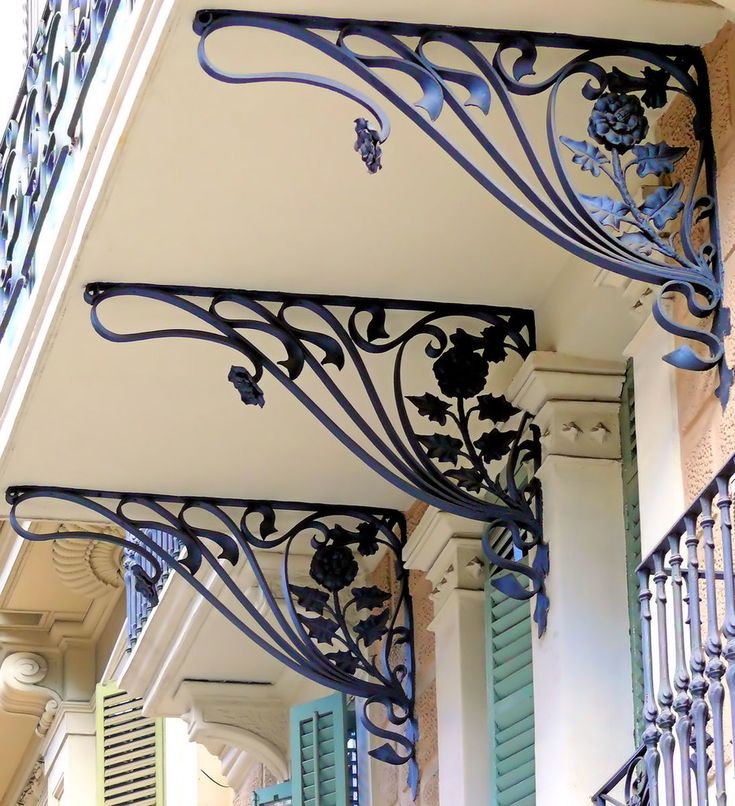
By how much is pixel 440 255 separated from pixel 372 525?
1.81 m

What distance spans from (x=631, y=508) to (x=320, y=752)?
2.72m

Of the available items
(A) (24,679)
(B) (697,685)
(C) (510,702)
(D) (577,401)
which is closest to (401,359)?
(D) (577,401)

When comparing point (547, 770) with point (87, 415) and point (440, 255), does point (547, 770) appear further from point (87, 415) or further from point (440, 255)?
point (87, 415)

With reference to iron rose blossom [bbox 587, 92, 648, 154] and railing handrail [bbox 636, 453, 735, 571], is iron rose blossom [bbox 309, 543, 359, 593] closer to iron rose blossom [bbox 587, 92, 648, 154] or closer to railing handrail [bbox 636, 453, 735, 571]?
iron rose blossom [bbox 587, 92, 648, 154]

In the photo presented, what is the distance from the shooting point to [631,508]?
6.25m

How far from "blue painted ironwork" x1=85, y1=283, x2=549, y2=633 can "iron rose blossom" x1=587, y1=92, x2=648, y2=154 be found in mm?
1249

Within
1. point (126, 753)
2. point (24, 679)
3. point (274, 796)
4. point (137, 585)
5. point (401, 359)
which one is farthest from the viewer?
point (24, 679)

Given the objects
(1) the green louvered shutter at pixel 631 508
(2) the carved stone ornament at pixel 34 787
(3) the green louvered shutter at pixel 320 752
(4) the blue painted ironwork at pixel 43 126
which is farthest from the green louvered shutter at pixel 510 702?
(2) the carved stone ornament at pixel 34 787

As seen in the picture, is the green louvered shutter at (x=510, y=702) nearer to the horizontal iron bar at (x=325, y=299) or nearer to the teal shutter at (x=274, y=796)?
the horizontal iron bar at (x=325, y=299)

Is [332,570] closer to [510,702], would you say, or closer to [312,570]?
[312,570]

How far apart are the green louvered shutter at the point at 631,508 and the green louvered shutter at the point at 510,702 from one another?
0.56 meters

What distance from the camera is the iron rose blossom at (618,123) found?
5.24 metres

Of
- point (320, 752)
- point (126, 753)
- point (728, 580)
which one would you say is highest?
point (126, 753)

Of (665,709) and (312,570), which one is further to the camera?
(312,570)
